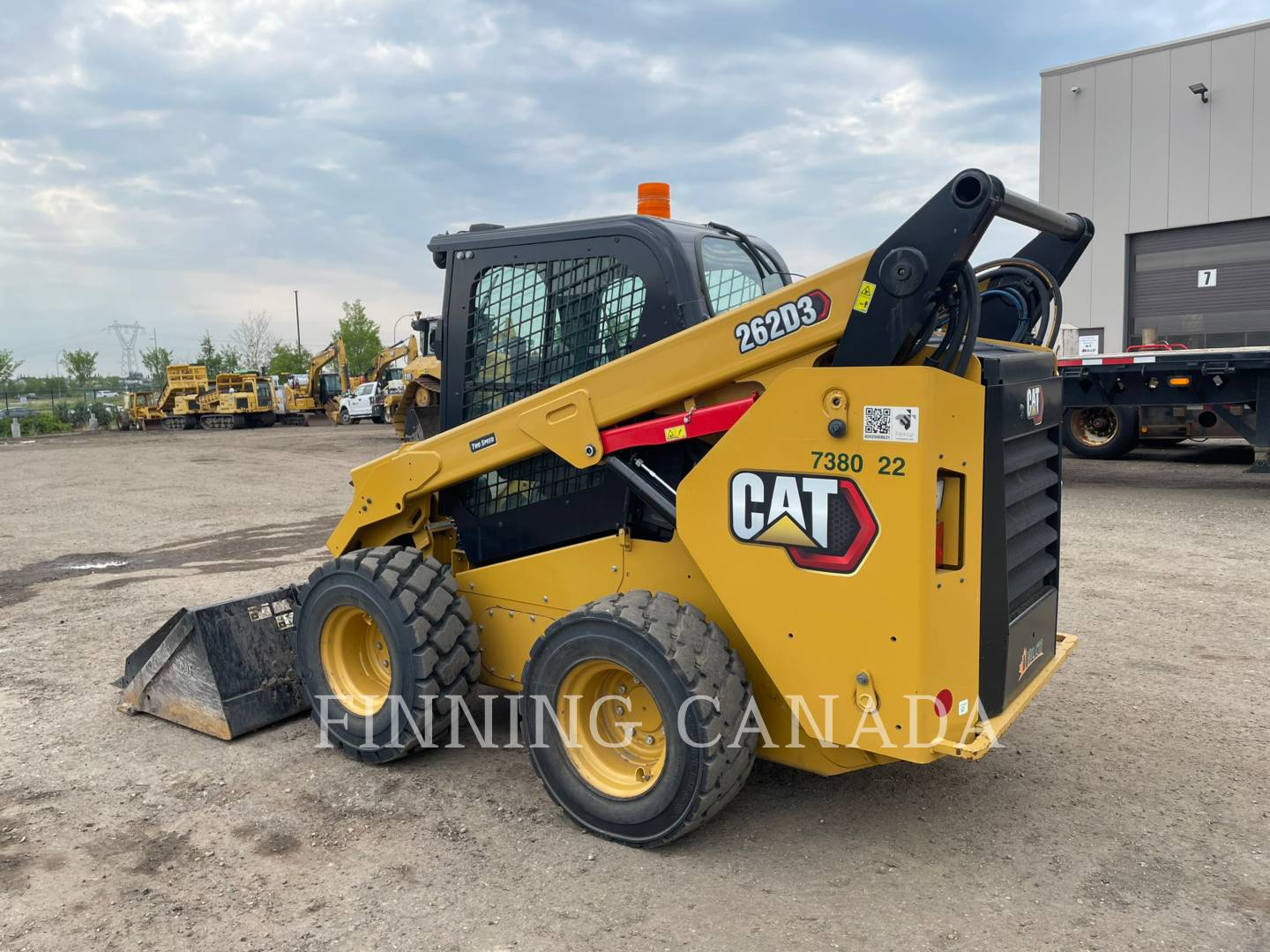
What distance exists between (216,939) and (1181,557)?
7.87 m

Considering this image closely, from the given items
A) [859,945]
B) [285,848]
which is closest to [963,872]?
[859,945]

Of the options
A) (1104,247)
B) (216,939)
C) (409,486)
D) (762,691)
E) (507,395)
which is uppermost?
(1104,247)

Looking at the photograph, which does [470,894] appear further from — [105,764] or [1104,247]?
[1104,247]

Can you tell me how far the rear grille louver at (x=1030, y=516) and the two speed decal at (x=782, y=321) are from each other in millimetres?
826

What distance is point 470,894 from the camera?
322cm

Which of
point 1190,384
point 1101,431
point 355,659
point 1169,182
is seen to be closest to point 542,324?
point 355,659

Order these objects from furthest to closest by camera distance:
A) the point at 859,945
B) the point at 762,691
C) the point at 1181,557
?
the point at 1181,557, the point at 762,691, the point at 859,945

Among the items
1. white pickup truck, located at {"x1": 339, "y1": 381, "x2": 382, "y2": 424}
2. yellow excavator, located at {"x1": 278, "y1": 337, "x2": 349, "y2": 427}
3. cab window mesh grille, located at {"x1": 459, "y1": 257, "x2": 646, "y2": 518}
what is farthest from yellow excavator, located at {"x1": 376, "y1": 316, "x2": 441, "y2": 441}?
cab window mesh grille, located at {"x1": 459, "y1": 257, "x2": 646, "y2": 518}

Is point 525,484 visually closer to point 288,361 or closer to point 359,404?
point 359,404

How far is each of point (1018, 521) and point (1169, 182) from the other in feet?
62.8

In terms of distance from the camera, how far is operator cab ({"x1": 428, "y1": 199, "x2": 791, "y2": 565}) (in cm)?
385

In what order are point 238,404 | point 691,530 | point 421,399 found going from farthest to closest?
point 238,404
point 421,399
point 691,530

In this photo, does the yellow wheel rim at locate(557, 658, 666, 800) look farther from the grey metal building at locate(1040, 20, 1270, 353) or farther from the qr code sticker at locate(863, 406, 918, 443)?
the grey metal building at locate(1040, 20, 1270, 353)

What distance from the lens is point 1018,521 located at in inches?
136
